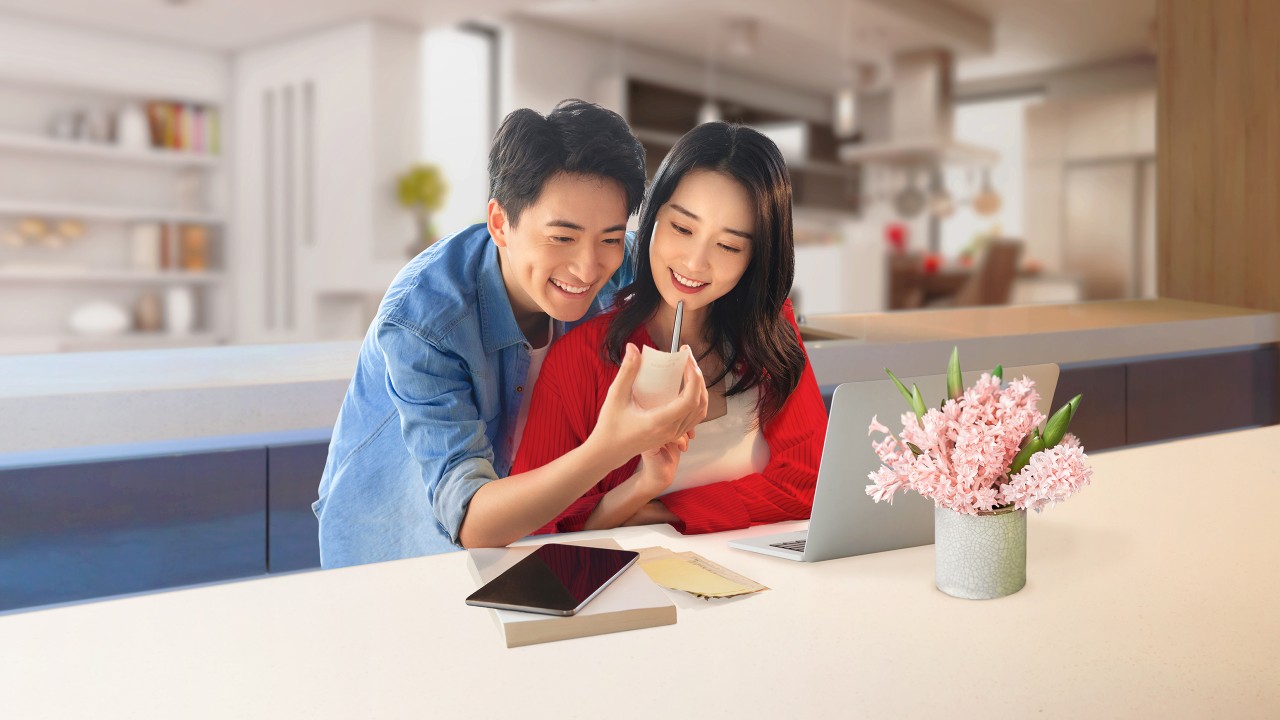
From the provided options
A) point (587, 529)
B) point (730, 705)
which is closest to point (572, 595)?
point (730, 705)

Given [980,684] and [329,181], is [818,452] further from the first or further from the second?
[329,181]

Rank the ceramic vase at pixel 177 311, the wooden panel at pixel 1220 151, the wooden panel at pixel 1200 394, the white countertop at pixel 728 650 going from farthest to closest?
the ceramic vase at pixel 177 311
the wooden panel at pixel 1220 151
the wooden panel at pixel 1200 394
the white countertop at pixel 728 650

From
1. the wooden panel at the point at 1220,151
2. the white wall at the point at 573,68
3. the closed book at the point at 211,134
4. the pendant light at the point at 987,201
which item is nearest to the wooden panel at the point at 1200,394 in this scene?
the wooden panel at the point at 1220,151

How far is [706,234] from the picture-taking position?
1.23 meters

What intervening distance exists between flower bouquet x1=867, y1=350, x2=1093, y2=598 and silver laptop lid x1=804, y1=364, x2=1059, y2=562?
0.05 m

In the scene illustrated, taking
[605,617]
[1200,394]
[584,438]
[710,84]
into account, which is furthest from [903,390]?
[710,84]

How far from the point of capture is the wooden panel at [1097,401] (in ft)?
7.94

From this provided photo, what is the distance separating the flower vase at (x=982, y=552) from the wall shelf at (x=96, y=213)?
19.1 feet

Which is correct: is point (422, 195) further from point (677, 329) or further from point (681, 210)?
point (677, 329)

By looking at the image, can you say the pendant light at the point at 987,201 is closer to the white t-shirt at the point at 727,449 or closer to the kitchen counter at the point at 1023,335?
the kitchen counter at the point at 1023,335

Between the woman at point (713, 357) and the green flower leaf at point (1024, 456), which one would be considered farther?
the woman at point (713, 357)

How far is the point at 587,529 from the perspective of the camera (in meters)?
1.34

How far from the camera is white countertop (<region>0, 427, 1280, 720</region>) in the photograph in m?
0.72

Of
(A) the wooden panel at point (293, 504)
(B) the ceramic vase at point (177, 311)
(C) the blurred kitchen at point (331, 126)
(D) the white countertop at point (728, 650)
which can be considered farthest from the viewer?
(B) the ceramic vase at point (177, 311)
